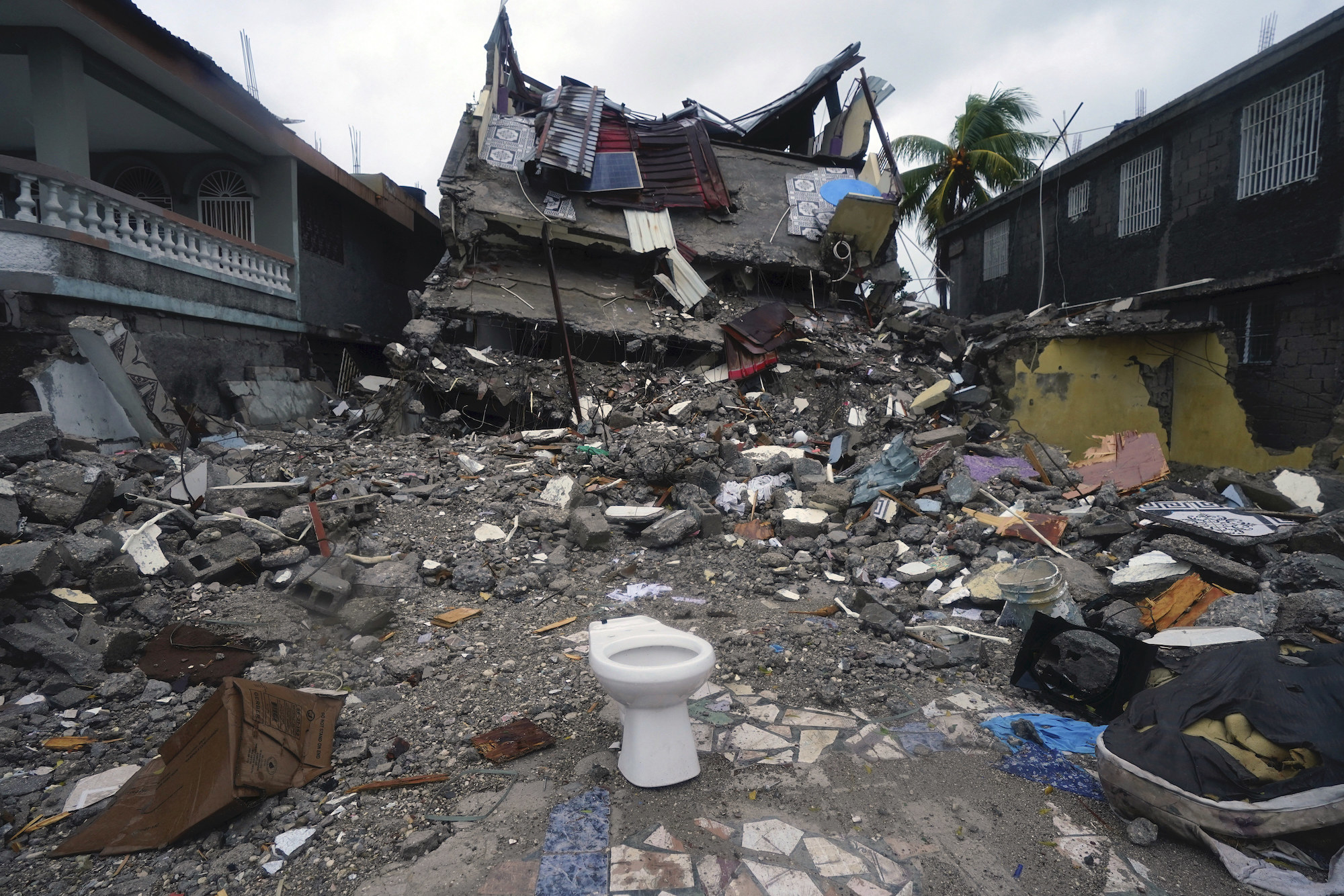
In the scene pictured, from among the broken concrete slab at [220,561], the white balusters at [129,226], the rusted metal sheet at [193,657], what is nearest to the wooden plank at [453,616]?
the rusted metal sheet at [193,657]

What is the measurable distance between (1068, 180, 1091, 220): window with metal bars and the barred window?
15.6m

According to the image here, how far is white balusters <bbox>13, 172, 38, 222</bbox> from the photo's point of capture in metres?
5.98

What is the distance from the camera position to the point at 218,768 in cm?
237

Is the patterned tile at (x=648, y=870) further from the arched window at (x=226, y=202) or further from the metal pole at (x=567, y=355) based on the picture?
the arched window at (x=226, y=202)

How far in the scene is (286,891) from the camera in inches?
82.6

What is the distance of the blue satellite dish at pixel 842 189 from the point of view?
1369 cm

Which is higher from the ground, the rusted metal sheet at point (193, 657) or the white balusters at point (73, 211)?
the white balusters at point (73, 211)

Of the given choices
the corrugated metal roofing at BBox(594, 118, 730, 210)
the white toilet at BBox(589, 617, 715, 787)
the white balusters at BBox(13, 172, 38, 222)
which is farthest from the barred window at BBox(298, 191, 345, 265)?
the white toilet at BBox(589, 617, 715, 787)

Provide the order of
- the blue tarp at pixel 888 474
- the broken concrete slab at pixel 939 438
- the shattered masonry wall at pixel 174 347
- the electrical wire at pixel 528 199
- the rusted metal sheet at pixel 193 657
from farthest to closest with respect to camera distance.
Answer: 1. the electrical wire at pixel 528 199
2. the broken concrete slab at pixel 939 438
3. the blue tarp at pixel 888 474
4. the shattered masonry wall at pixel 174 347
5. the rusted metal sheet at pixel 193 657

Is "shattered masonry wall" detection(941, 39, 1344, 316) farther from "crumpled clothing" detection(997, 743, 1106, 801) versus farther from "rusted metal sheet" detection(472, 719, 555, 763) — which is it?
"rusted metal sheet" detection(472, 719, 555, 763)

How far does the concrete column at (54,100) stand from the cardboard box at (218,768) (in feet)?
25.2

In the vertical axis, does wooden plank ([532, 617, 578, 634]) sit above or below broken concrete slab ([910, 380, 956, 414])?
below

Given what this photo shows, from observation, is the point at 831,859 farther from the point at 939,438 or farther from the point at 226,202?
the point at 226,202

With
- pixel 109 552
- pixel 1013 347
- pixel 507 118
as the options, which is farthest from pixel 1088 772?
pixel 507 118
